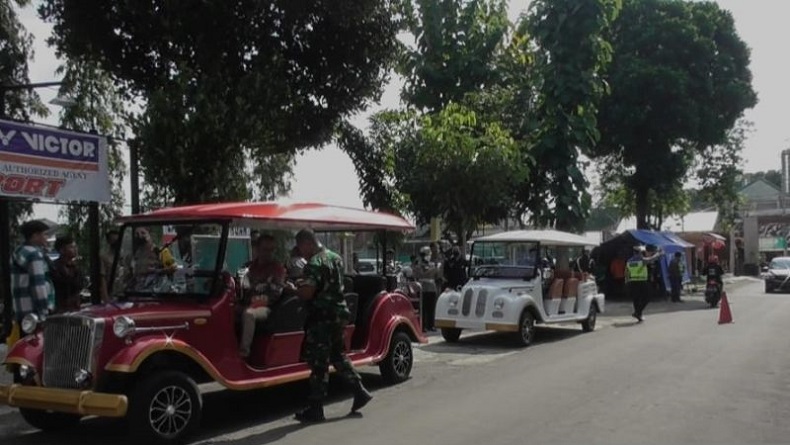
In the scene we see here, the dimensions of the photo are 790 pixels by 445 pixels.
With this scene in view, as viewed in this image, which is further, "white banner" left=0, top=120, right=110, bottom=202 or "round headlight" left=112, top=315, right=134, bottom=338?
"white banner" left=0, top=120, right=110, bottom=202

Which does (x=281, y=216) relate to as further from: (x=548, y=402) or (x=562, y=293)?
(x=562, y=293)

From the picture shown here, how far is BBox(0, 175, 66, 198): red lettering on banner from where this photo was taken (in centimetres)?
1008

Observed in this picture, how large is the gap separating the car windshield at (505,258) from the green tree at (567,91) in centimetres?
617

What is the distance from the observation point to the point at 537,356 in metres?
12.9

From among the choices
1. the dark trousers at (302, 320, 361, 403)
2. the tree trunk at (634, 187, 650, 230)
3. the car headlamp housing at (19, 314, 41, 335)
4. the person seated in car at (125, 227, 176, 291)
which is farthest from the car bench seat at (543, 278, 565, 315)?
the tree trunk at (634, 187, 650, 230)

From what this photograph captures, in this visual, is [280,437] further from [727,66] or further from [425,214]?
[727,66]

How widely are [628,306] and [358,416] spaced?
18289mm

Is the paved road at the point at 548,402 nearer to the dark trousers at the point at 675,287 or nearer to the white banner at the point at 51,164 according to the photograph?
the white banner at the point at 51,164

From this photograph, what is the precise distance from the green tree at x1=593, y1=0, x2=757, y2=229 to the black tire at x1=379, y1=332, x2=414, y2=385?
23.0 meters

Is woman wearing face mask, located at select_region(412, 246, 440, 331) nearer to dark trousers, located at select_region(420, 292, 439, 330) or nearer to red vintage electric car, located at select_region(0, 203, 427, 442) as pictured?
dark trousers, located at select_region(420, 292, 439, 330)

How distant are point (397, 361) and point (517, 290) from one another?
4.80 meters

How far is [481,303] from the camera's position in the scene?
14.4 meters

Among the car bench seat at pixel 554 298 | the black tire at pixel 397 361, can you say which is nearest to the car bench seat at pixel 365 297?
the black tire at pixel 397 361

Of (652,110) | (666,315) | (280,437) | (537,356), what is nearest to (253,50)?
(537,356)
